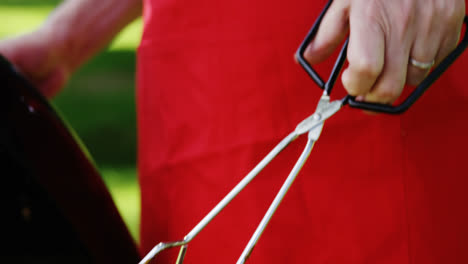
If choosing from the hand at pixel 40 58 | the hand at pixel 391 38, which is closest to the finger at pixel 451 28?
the hand at pixel 391 38

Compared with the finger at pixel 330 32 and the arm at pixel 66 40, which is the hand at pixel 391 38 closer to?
the finger at pixel 330 32

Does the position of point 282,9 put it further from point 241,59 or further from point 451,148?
point 451,148

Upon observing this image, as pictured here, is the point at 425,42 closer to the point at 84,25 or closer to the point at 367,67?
the point at 367,67

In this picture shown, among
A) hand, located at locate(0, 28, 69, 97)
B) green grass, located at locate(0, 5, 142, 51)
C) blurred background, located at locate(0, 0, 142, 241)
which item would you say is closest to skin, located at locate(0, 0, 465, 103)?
hand, located at locate(0, 28, 69, 97)

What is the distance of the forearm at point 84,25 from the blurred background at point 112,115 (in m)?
0.86

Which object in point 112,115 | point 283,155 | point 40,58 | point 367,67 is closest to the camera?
point 367,67

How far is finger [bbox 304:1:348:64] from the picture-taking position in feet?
2.42

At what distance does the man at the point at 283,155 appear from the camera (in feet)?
2.86

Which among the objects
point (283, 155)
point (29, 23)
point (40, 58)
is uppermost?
point (29, 23)

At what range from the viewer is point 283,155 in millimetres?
907

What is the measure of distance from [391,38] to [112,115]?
2864 millimetres

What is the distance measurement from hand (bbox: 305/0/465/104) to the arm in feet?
2.01

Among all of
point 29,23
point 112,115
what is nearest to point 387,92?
point 112,115

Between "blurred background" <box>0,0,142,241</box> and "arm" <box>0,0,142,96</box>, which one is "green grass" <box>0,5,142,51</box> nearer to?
"blurred background" <box>0,0,142,241</box>
